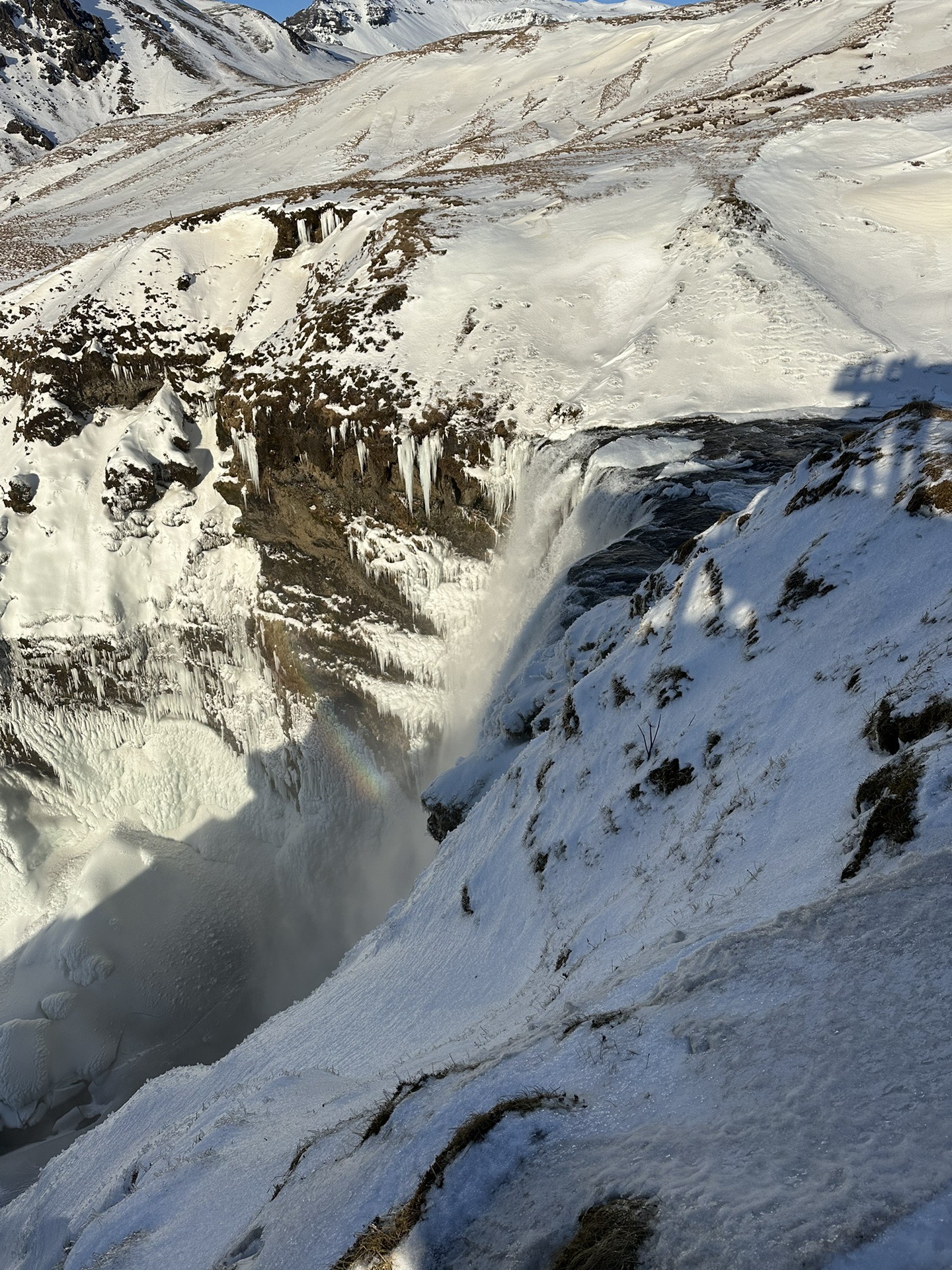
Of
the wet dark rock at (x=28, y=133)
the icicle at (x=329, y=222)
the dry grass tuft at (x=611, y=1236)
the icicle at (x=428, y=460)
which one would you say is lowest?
the dry grass tuft at (x=611, y=1236)

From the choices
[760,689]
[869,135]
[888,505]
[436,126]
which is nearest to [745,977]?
[760,689]

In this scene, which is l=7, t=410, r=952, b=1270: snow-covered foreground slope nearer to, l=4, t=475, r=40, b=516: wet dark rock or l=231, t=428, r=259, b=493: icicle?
l=231, t=428, r=259, b=493: icicle

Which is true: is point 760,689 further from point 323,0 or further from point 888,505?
point 323,0

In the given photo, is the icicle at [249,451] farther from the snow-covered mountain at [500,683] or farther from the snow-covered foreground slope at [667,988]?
the snow-covered foreground slope at [667,988]

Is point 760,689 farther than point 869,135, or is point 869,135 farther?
point 869,135

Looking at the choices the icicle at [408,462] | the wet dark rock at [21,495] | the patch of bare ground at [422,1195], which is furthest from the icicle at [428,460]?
the patch of bare ground at [422,1195]

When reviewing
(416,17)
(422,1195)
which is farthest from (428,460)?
(416,17)
